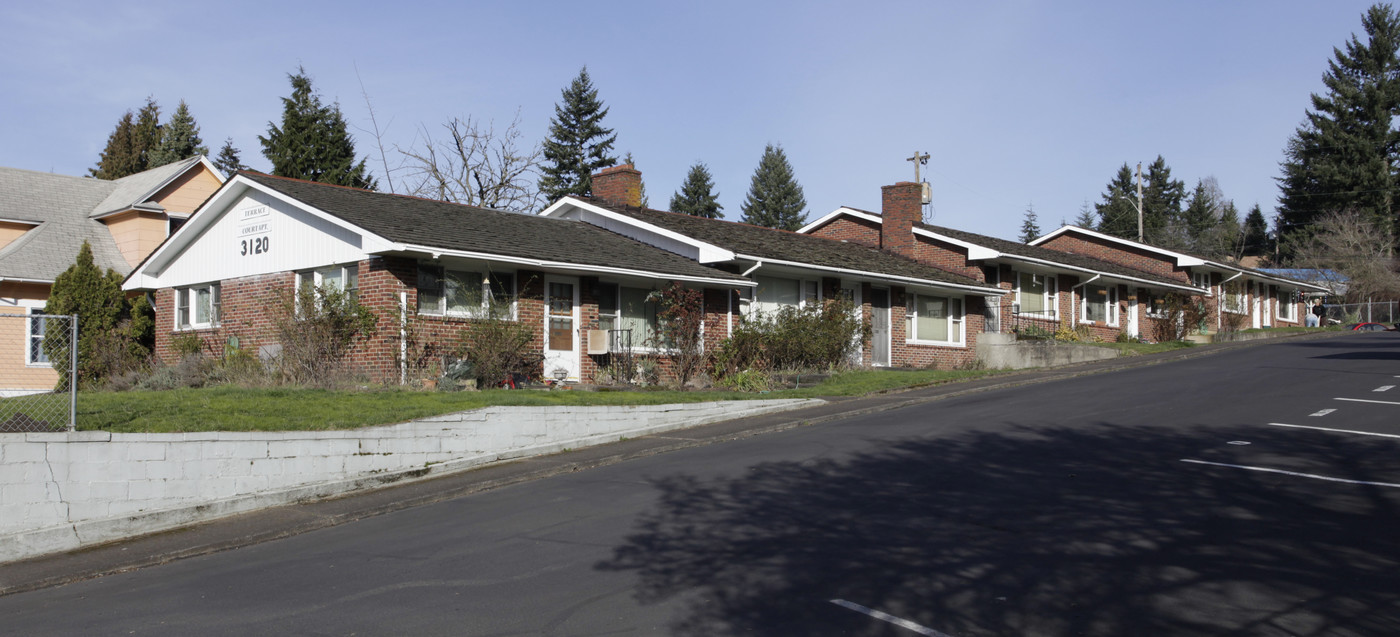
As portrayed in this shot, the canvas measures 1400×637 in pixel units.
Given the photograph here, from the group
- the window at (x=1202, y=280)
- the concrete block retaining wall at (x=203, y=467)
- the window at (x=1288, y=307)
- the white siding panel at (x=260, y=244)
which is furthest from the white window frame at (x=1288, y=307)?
the concrete block retaining wall at (x=203, y=467)

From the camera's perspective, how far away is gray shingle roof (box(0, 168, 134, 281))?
2534 cm

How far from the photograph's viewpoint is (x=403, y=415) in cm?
1328

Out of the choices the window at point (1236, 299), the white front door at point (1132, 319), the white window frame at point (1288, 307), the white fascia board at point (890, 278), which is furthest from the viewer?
the white window frame at point (1288, 307)

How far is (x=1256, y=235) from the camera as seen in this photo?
3317 inches

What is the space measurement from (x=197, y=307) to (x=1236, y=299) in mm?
42029

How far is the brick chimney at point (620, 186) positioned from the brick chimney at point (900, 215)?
330 inches

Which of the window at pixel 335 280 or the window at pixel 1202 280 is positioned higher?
the window at pixel 1202 280

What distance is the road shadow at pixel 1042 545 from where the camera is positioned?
584 centimetres

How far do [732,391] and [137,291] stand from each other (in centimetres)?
1629

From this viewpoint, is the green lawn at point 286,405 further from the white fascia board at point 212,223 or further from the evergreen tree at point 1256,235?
the evergreen tree at point 1256,235

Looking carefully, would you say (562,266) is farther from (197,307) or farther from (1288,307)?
(1288,307)

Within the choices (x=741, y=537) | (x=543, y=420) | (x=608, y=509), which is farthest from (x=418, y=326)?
(x=741, y=537)

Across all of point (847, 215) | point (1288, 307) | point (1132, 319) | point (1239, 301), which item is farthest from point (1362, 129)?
point (847, 215)

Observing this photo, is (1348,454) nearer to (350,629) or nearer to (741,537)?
(741,537)
